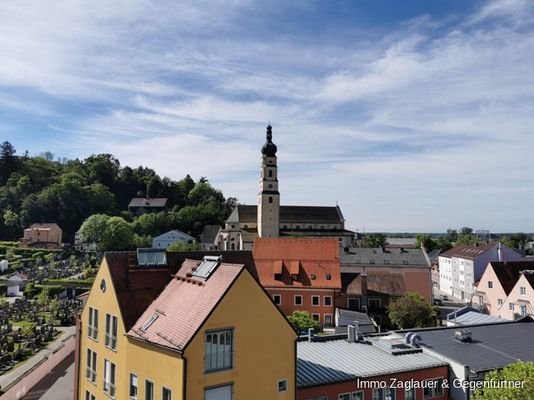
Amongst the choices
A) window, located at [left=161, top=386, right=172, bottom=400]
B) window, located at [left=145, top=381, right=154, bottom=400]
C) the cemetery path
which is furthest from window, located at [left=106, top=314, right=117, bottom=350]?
the cemetery path

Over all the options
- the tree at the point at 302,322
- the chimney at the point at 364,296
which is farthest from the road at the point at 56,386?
the chimney at the point at 364,296

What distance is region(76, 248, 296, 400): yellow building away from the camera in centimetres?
1470

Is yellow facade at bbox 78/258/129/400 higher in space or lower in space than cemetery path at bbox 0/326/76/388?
higher

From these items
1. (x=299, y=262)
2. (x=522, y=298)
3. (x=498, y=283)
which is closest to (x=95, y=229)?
(x=299, y=262)

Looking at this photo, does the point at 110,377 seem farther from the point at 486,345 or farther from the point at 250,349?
the point at 486,345

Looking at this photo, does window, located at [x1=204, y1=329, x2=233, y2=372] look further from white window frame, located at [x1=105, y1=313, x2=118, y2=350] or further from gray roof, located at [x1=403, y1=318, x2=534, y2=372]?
gray roof, located at [x1=403, y1=318, x2=534, y2=372]

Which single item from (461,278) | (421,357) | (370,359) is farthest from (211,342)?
(461,278)

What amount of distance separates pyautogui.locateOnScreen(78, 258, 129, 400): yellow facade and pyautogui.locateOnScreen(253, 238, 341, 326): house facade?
30348mm

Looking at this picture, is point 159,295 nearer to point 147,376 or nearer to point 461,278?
point 147,376

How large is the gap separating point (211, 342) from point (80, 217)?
5064 inches

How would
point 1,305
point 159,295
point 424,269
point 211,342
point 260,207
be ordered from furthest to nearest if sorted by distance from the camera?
point 260,207 → point 424,269 → point 1,305 → point 159,295 → point 211,342

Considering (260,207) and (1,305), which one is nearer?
(1,305)

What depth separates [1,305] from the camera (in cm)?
5594

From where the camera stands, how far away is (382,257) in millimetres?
65375
